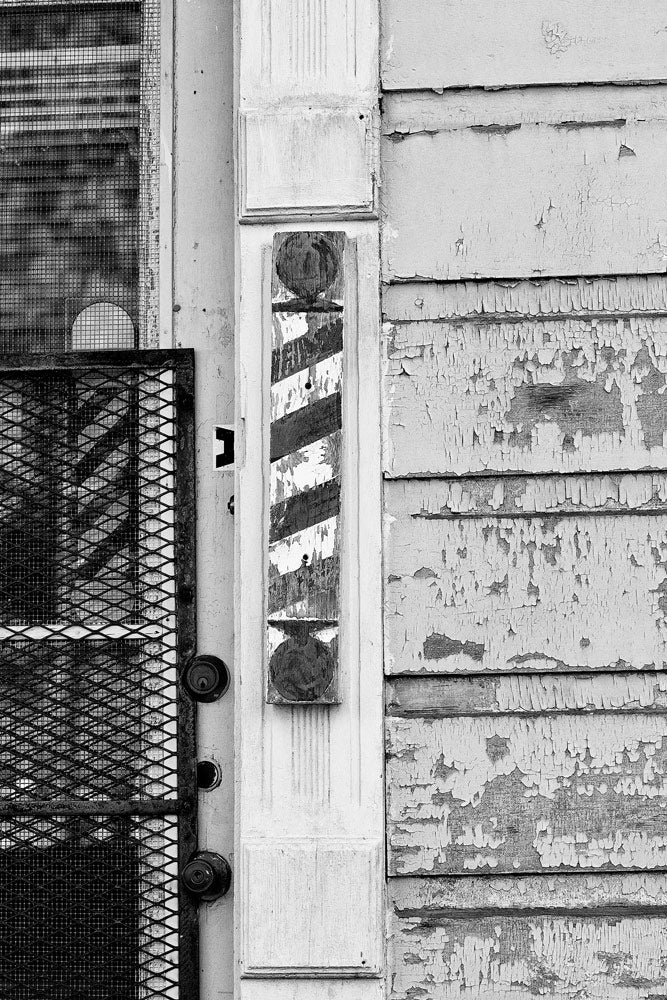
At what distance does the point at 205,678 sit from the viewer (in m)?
1.79

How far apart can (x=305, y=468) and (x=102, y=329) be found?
0.63 metres

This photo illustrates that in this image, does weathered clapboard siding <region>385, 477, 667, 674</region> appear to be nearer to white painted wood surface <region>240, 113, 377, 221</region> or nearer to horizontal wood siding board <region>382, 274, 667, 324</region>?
horizontal wood siding board <region>382, 274, 667, 324</region>

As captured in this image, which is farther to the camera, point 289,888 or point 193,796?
point 193,796

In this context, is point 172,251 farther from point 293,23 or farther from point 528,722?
point 528,722

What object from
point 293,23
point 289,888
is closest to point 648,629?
point 289,888

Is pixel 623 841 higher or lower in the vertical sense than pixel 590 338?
lower

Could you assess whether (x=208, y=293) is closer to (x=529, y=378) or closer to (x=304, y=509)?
(x=304, y=509)

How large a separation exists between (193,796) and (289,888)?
0.32 m

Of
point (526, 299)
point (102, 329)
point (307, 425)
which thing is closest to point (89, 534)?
point (102, 329)

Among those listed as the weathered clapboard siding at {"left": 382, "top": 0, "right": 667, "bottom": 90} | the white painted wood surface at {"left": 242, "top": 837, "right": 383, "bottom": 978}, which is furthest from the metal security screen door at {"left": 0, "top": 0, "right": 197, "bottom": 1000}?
the weathered clapboard siding at {"left": 382, "top": 0, "right": 667, "bottom": 90}

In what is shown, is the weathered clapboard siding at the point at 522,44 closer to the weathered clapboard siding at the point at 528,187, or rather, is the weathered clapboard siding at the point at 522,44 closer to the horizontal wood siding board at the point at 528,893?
the weathered clapboard siding at the point at 528,187

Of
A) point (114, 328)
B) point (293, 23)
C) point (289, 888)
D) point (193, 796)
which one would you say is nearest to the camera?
point (289, 888)

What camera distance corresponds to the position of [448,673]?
1.62 m

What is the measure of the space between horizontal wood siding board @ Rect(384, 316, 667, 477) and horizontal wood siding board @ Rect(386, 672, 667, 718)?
393mm
